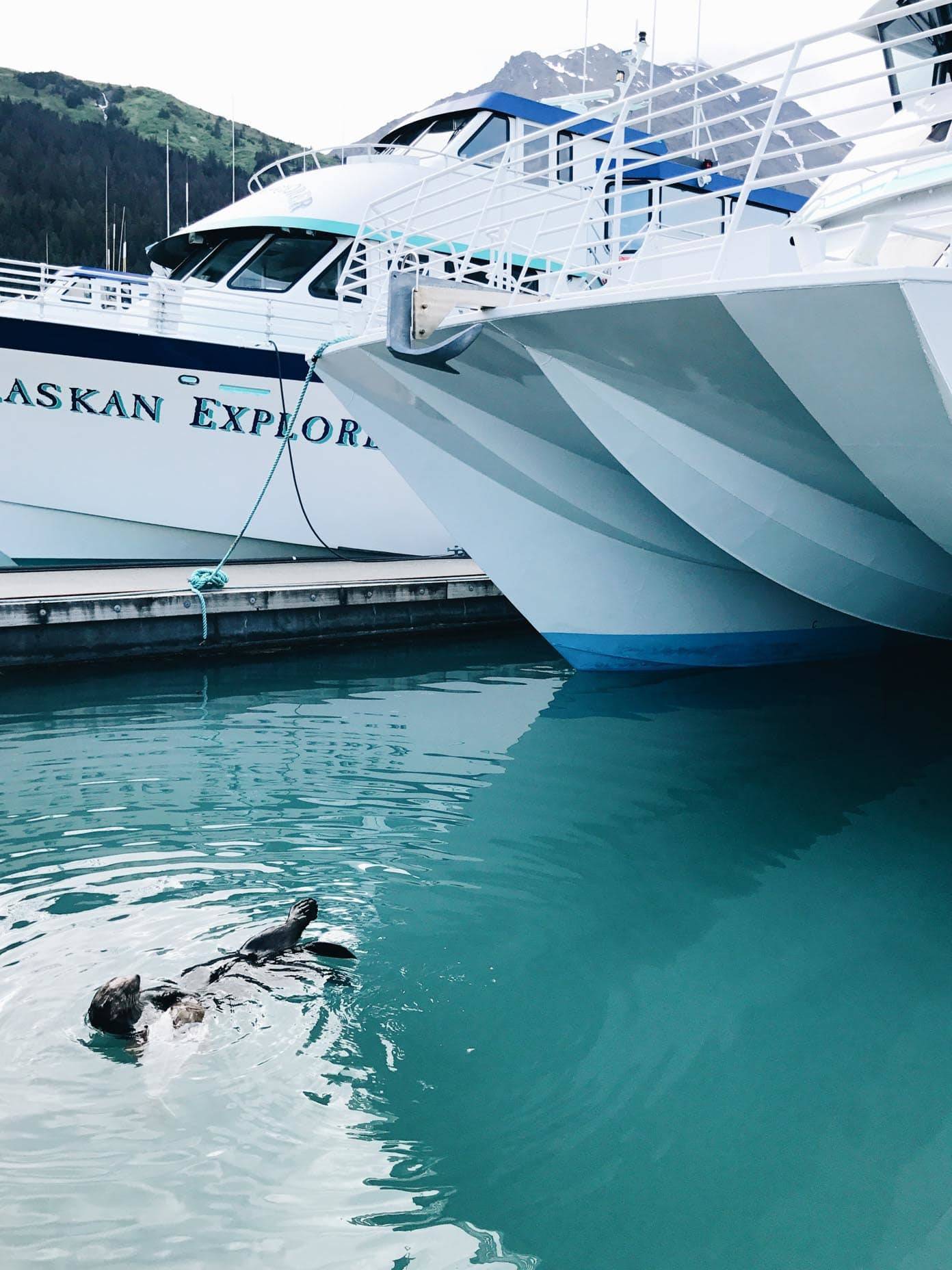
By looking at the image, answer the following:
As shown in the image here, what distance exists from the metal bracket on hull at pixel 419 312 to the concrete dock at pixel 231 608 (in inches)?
159

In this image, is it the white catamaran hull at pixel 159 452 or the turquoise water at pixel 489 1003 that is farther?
the white catamaran hull at pixel 159 452

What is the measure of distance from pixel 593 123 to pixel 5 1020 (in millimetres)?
11446

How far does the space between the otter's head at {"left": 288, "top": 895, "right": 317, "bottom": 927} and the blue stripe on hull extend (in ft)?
14.3

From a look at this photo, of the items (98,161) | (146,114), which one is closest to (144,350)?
(98,161)

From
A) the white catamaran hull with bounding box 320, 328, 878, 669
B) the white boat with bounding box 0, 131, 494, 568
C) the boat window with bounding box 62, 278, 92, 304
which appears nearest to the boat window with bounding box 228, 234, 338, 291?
the white boat with bounding box 0, 131, 494, 568

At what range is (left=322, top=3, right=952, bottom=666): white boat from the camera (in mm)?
3965

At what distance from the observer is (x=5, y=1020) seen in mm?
3318

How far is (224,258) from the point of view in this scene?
11.6 metres

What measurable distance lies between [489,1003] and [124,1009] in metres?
1.14

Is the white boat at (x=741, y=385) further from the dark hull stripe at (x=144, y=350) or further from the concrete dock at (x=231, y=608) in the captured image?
the dark hull stripe at (x=144, y=350)

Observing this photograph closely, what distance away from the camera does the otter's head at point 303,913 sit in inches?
146

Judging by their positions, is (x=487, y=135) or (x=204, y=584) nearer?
(x=204, y=584)

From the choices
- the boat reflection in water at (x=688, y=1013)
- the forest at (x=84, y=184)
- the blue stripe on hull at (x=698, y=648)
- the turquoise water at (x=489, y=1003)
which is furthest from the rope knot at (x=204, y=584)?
the forest at (x=84, y=184)

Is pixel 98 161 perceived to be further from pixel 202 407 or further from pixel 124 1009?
pixel 124 1009
